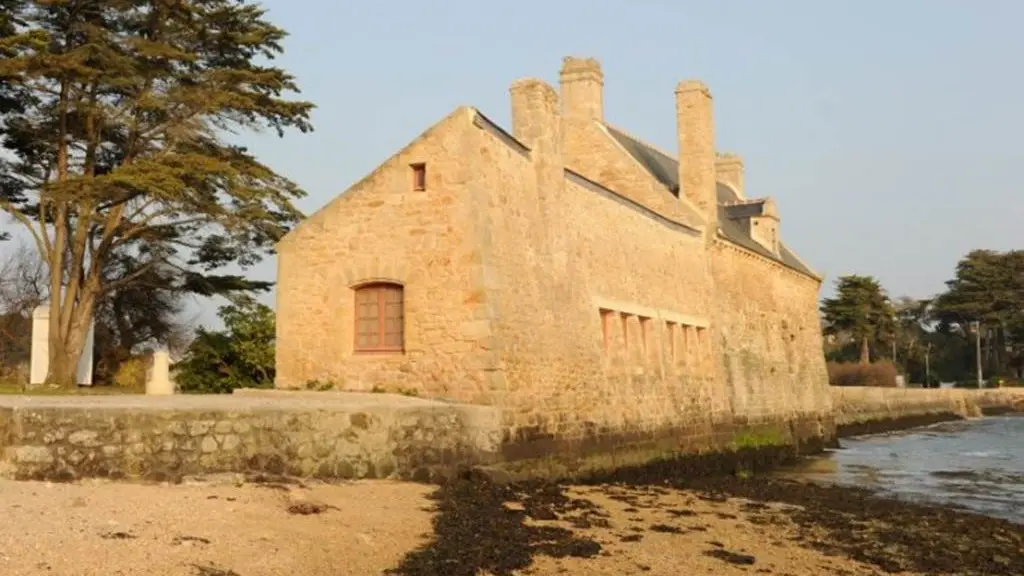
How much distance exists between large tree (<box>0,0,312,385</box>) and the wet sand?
11632 mm

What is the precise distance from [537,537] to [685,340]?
1212cm

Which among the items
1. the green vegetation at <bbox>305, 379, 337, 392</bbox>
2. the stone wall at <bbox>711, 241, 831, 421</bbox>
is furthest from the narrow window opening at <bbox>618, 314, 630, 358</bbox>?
the green vegetation at <bbox>305, 379, 337, 392</bbox>

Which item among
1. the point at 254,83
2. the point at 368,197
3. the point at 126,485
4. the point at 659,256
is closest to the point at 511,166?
the point at 368,197

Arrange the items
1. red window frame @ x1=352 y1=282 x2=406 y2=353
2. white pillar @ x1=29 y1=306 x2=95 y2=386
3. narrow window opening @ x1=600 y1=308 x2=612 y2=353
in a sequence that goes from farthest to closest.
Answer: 1. white pillar @ x1=29 y1=306 x2=95 y2=386
2. narrow window opening @ x1=600 y1=308 x2=612 y2=353
3. red window frame @ x1=352 y1=282 x2=406 y2=353

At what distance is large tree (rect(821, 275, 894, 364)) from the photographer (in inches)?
2648

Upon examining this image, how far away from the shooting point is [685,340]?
20906 mm

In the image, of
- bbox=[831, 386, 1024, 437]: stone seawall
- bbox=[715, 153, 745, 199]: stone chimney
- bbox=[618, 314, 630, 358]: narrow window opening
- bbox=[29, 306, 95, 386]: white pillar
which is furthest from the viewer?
bbox=[831, 386, 1024, 437]: stone seawall

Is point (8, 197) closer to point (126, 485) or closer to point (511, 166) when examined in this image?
point (511, 166)

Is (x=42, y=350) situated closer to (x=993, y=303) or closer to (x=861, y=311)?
(x=861, y=311)

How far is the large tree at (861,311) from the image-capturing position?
6725 centimetres

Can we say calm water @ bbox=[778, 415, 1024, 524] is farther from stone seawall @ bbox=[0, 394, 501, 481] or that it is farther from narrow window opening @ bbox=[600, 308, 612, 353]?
stone seawall @ bbox=[0, 394, 501, 481]

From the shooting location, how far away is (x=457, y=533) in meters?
8.97

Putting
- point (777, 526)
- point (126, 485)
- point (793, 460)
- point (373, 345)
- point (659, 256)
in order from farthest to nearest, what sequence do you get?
point (793, 460), point (659, 256), point (373, 345), point (777, 526), point (126, 485)

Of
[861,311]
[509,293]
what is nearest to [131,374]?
[509,293]
